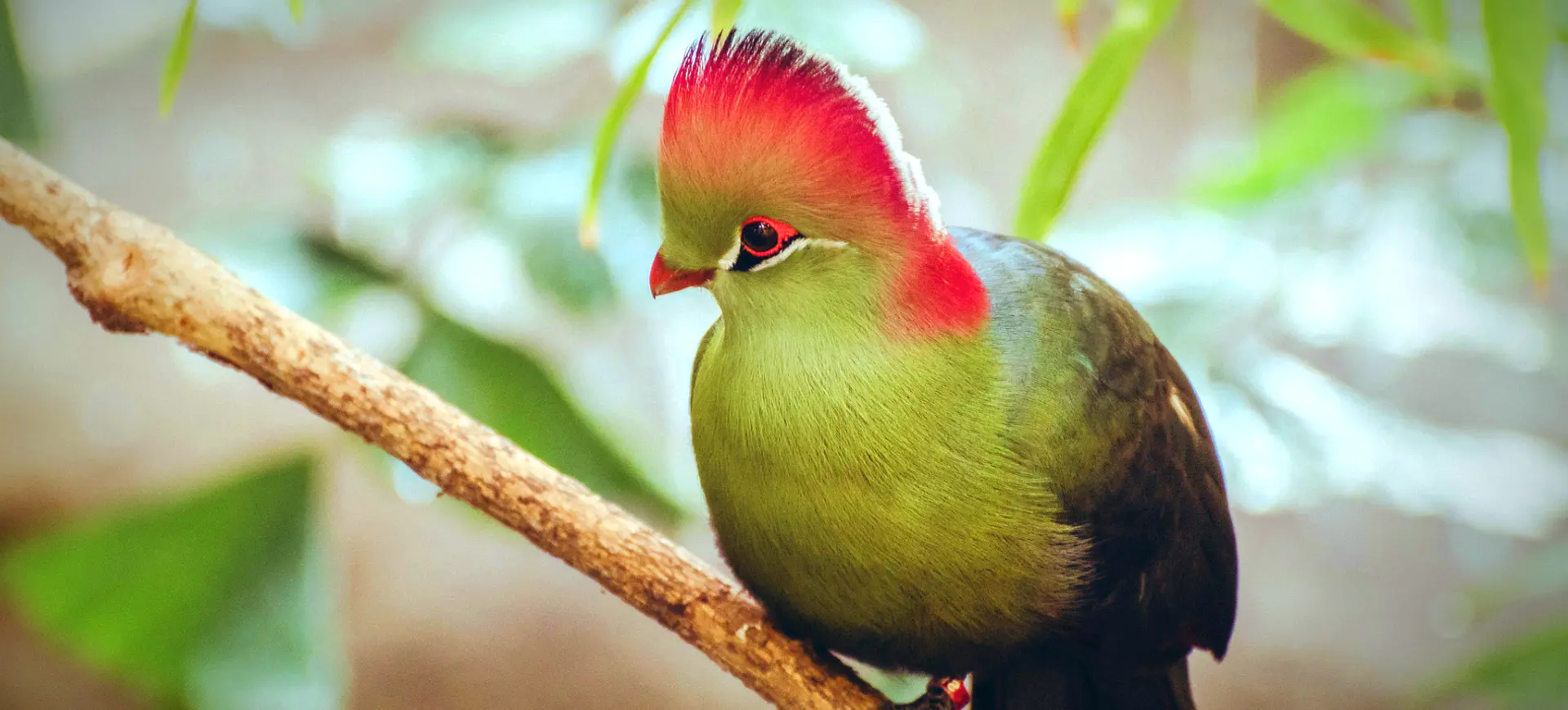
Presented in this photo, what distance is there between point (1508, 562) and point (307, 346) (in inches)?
128

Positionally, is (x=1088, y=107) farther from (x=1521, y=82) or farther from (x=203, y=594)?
(x=203, y=594)

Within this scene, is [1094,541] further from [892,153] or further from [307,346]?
[307,346]

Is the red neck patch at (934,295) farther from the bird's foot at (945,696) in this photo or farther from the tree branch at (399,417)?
the bird's foot at (945,696)

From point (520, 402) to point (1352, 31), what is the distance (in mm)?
1247

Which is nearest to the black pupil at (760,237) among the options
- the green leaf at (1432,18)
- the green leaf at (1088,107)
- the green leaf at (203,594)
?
the green leaf at (1088,107)

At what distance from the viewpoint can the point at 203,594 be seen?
5.82ft

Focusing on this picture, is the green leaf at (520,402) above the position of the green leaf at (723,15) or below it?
below

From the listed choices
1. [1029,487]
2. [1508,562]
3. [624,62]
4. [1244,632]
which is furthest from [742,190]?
[1508,562]

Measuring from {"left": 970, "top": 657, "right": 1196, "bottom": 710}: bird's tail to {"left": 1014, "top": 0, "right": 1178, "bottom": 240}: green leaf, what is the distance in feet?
1.57

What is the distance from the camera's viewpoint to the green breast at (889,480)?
42.5 inches

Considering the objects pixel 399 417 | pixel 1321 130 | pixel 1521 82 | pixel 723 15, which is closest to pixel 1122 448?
pixel 1521 82

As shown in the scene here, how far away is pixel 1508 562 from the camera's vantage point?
3.17m

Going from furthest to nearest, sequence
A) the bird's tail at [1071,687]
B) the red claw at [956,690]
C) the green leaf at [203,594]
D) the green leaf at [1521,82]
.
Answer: the green leaf at [203,594], the red claw at [956,690], the bird's tail at [1071,687], the green leaf at [1521,82]

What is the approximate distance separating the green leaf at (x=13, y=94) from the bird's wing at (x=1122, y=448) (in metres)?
1.12
